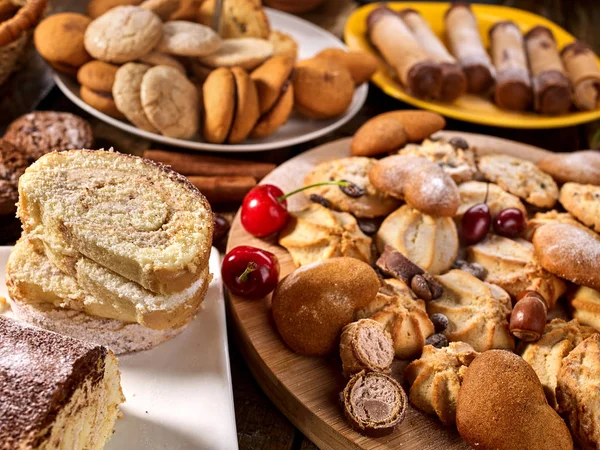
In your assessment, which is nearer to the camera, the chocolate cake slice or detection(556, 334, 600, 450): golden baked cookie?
the chocolate cake slice

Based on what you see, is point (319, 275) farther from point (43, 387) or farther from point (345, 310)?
point (43, 387)

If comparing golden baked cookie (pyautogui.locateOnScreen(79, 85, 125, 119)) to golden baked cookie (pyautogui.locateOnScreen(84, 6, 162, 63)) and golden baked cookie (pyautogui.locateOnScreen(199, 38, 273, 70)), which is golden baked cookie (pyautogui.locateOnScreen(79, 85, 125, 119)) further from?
golden baked cookie (pyautogui.locateOnScreen(199, 38, 273, 70))

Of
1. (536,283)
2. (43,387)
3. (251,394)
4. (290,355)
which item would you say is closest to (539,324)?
(536,283)

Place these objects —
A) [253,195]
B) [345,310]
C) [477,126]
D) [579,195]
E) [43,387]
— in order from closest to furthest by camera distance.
Result: [43,387], [345,310], [253,195], [579,195], [477,126]

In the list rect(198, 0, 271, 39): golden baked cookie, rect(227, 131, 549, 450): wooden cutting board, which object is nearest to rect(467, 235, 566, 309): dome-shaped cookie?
rect(227, 131, 549, 450): wooden cutting board

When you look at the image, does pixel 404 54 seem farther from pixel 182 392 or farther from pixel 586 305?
pixel 182 392

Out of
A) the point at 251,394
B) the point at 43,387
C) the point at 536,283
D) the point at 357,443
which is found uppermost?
the point at 43,387
